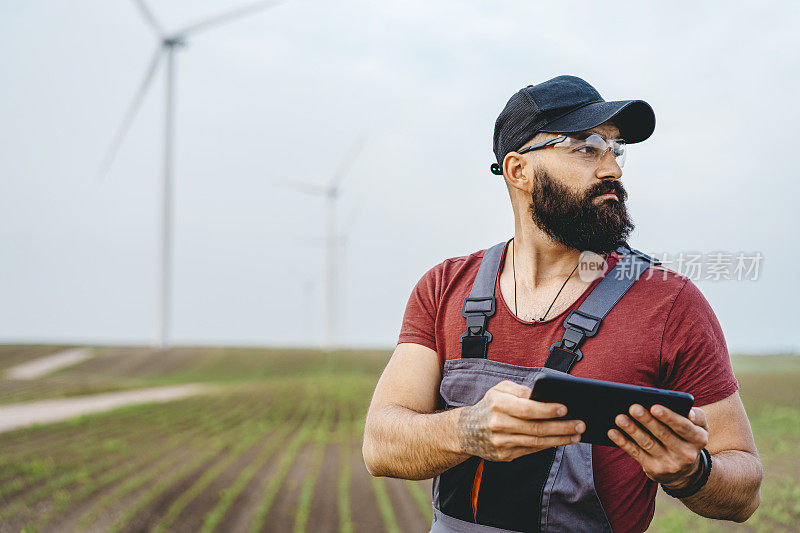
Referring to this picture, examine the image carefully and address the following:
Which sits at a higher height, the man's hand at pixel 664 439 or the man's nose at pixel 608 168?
the man's nose at pixel 608 168

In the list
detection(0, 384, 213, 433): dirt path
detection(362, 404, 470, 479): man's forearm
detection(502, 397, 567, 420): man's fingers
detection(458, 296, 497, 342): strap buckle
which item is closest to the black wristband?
detection(502, 397, 567, 420): man's fingers

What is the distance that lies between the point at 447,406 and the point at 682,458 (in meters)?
0.87

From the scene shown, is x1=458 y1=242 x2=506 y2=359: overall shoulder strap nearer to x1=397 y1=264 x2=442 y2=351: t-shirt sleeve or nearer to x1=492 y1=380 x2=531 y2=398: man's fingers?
x1=397 y1=264 x2=442 y2=351: t-shirt sleeve

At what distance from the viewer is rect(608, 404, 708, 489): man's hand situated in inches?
72.4

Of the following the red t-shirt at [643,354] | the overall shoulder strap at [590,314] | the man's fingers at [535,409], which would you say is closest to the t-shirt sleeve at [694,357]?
the red t-shirt at [643,354]

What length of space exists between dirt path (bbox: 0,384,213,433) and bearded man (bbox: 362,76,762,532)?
17803 millimetres

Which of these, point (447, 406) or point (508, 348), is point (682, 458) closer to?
point (508, 348)

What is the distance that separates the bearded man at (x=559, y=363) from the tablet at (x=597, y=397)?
24 millimetres

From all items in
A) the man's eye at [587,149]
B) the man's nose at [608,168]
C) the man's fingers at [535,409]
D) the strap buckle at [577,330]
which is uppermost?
the man's eye at [587,149]

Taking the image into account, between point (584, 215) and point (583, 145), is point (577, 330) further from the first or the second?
point (583, 145)

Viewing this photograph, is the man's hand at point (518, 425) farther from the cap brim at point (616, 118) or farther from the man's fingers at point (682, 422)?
the cap brim at point (616, 118)

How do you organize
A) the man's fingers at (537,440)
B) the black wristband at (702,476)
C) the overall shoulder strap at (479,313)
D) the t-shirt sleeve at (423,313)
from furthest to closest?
the t-shirt sleeve at (423,313) → the overall shoulder strap at (479,313) → the black wristband at (702,476) → the man's fingers at (537,440)

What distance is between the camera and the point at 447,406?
2.52 m

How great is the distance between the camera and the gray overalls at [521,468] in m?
2.19
